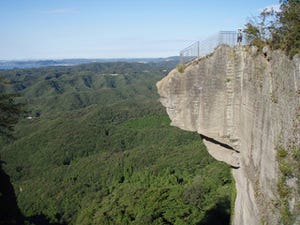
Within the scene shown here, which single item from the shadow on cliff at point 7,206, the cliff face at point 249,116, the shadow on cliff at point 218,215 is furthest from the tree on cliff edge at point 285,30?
the shadow on cliff at point 218,215

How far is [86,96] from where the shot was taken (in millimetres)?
173250

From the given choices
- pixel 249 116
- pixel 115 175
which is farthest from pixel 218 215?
pixel 115 175

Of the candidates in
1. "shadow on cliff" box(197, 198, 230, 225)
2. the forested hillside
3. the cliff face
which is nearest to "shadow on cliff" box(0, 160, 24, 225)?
the forested hillside

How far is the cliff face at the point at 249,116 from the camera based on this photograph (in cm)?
731

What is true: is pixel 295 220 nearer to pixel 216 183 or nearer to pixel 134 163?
pixel 216 183

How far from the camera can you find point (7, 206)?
13.4 metres

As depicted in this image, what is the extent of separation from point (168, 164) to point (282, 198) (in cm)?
5398

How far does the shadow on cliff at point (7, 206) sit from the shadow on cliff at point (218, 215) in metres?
13.3

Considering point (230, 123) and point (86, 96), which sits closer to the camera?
point (230, 123)

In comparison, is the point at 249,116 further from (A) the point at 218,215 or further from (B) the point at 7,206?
(A) the point at 218,215

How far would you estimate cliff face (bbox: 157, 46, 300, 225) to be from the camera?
24.0ft

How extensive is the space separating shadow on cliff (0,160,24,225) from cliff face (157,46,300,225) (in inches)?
283

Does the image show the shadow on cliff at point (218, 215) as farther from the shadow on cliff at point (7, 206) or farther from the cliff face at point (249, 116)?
the shadow on cliff at point (7, 206)

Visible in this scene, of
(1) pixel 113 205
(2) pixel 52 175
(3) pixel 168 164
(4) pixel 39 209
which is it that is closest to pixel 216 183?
(1) pixel 113 205
